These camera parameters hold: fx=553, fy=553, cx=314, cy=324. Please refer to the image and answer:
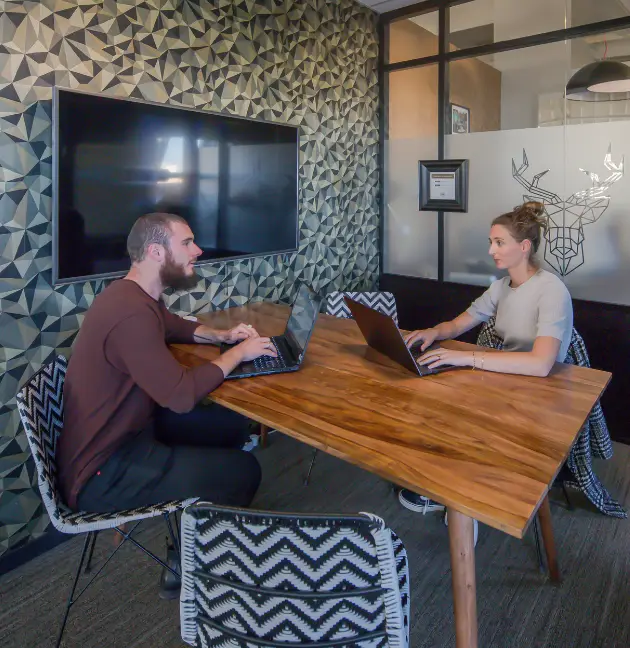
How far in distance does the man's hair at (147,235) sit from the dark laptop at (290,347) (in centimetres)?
49

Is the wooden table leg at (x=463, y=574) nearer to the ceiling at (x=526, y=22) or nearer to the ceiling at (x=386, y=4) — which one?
the ceiling at (x=526, y=22)

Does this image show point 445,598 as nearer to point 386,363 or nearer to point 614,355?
point 386,363

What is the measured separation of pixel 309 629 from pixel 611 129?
3125mm

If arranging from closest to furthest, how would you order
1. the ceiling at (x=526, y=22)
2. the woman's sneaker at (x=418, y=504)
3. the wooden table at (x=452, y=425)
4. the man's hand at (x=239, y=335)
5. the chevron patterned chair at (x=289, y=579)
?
1. the chevron patterned chair at (x=289, y=579)
2. the wooden table at (x=452, y=425)
3. the man's hand at (x=239, y=335)
4. the woman's sneaker at (x=418, y=504)
5. the ceiling at (x=526, y=22)

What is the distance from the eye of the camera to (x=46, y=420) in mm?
1791

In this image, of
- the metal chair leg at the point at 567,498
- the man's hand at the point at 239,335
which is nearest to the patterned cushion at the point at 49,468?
the man's hand at the point at 239,335

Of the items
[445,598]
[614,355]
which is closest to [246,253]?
[445,598]

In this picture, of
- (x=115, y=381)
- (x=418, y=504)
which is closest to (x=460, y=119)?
(x=418, y=504)

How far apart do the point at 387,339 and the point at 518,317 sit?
71cm

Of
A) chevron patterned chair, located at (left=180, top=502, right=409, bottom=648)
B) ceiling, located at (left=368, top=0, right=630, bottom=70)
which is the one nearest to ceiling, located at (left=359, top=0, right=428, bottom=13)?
ceiling, located at (left=368, top=0, right=630, bottom=70)

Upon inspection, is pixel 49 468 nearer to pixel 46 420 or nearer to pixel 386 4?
pixel 46 420

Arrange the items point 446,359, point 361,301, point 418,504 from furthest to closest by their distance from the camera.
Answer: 1. point 361,301
2. point 418,504
3. point 446,359

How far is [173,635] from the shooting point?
73.3 inches

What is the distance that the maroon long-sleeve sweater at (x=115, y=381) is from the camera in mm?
1696
